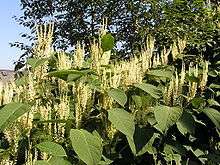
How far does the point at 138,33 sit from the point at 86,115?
976 centimetres

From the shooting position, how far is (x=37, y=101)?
285 centimetres

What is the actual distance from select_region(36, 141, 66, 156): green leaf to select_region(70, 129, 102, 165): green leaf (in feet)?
0.31

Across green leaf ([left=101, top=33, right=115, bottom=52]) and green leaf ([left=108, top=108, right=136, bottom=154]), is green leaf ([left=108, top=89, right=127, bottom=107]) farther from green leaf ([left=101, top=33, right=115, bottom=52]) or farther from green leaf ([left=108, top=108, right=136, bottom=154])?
green leaf ([left=101, top=33, right=115, bottom=52])

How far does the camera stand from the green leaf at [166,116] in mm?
2854

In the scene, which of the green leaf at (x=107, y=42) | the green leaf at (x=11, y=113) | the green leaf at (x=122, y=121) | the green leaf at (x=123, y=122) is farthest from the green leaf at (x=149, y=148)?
the green leaf at (x=11, y=113)

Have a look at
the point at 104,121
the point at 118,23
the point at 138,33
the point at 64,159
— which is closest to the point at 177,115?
the point at 104,121

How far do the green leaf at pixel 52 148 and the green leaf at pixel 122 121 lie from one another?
13.2 inches

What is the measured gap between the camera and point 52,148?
2537 millimetres

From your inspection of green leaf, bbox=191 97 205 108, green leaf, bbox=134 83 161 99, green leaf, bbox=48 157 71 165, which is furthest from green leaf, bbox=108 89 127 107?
green leaf, bbox=191 97 205 108

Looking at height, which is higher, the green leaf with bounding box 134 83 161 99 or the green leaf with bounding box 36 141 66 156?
the green leaf with bounding box 134 83 161 99

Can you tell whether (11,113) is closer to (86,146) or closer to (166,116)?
(86,146)

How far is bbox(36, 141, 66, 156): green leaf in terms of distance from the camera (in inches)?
98.9

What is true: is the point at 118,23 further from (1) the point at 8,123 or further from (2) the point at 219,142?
(1) the point at 8,123

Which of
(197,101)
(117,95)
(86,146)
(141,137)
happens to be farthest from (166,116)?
(86,146)
